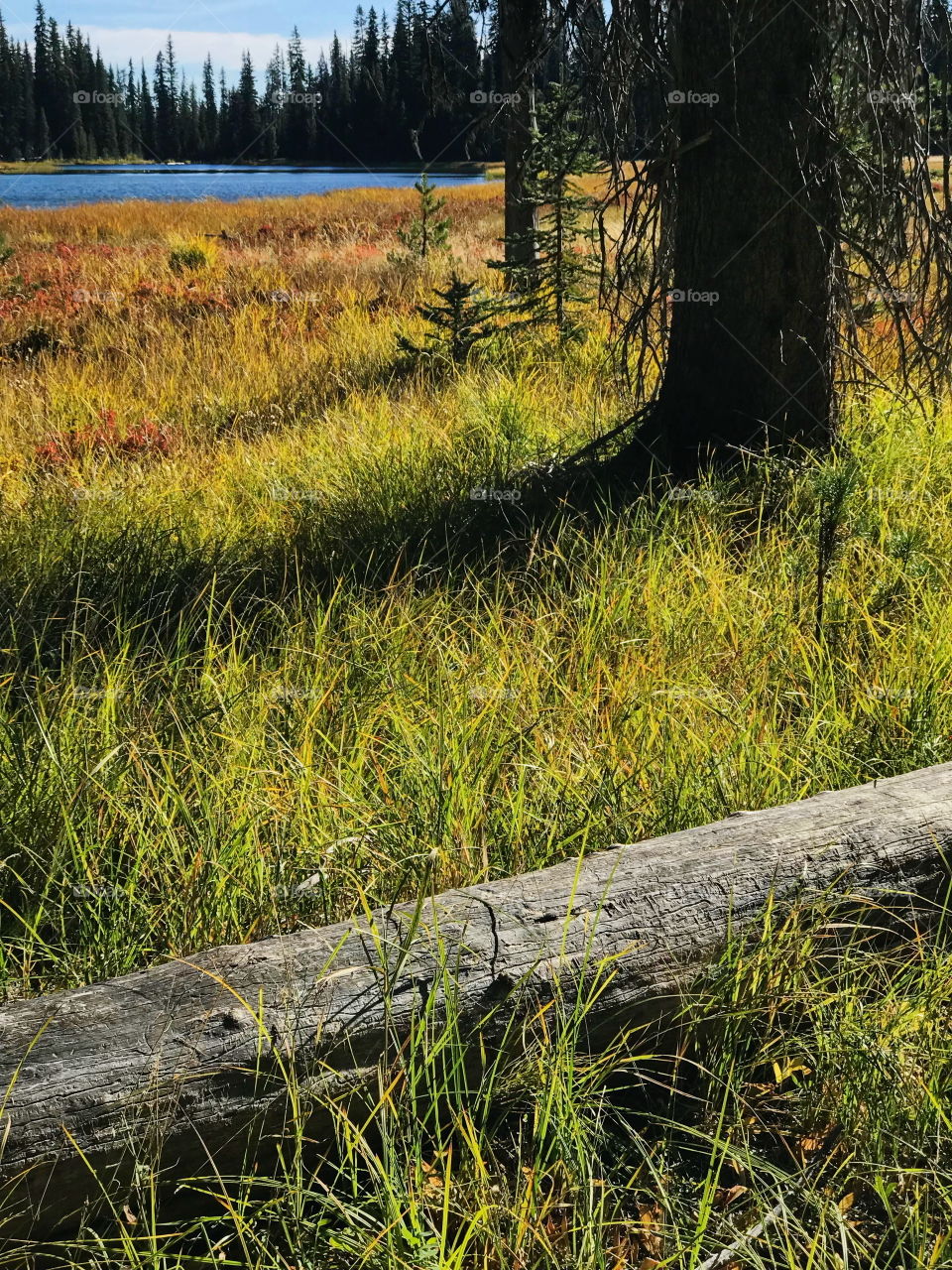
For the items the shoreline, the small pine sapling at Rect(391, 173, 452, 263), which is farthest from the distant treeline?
the small pine sapling at Rect(391, 173, 452, 263)

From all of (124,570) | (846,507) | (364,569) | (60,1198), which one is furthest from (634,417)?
(60,1198)

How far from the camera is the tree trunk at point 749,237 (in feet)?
15.0

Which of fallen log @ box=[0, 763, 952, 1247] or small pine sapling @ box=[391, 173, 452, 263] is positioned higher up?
small pine sapling @ box=[391, 173, 452, 263]

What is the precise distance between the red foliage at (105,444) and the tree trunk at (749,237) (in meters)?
3.14

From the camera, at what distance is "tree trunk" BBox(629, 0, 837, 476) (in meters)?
4.56

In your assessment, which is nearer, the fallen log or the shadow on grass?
the fallen log

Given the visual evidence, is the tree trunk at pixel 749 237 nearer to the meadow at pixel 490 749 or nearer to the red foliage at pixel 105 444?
the meadow at pixel 490 749

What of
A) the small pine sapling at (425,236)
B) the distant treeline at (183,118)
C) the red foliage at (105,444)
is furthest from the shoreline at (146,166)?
the red foliage at (105,444)

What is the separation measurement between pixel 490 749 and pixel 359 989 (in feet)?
3.56

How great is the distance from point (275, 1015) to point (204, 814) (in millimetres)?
821

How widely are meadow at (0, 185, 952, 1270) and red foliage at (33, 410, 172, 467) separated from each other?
34 mm

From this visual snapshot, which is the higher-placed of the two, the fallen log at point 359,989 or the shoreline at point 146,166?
the shoreline at point 146,166

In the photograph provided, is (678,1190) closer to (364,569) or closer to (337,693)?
(337,693)

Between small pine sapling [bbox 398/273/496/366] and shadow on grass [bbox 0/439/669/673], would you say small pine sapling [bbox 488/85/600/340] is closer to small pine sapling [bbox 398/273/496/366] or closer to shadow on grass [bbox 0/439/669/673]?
small pine sapling [bbox 398/273/496/366]
